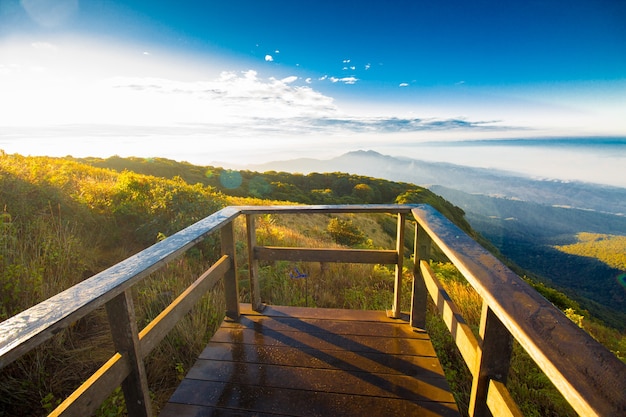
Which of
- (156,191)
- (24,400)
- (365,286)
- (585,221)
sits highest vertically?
(156,191)

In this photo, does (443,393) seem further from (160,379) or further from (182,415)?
(160,379)

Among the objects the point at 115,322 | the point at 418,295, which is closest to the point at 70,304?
the point at 115,322

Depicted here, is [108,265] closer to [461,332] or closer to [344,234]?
[461,332]

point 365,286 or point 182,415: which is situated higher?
point 182,415

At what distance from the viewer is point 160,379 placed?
3.33 metres

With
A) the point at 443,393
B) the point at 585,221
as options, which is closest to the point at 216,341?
the point at 443,393

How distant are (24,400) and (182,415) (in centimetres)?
166

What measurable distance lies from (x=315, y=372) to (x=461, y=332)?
1274mm

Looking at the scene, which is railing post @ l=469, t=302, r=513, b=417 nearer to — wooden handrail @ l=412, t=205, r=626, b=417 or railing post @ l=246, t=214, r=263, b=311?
wooden handrail @ l=412, t=205, r=626, b=417

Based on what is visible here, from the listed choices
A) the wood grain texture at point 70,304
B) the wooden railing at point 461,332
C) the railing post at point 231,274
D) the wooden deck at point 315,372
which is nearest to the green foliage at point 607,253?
the wooden deck at point 315,372

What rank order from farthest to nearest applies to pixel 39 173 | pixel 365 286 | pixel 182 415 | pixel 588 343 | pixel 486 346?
1. pixel 39 173
2. pixel 365 286
3. pixel 182 415
4. pixel 486 346
5. pixel 588 343

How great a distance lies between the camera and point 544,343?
101 cm

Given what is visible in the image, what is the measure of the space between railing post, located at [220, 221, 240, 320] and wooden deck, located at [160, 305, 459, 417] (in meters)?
0.14

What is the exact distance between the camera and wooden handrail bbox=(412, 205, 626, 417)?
801mm
